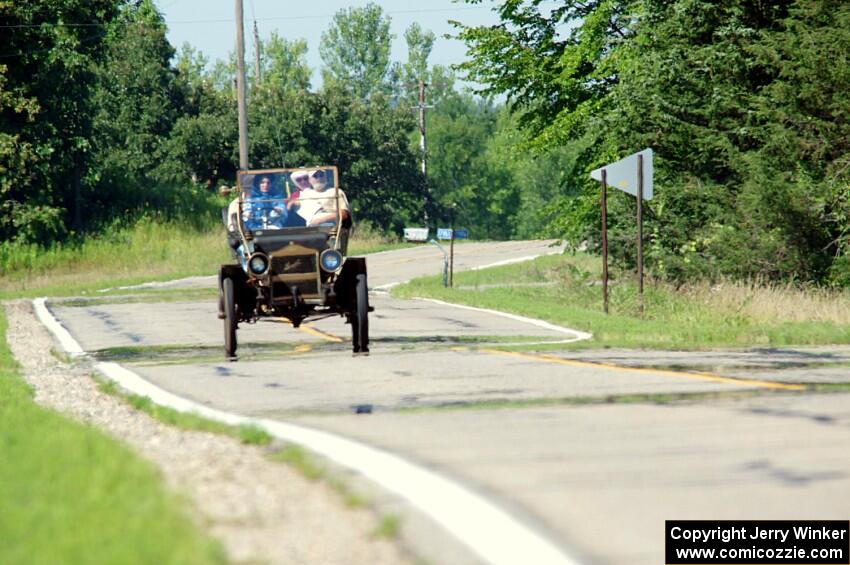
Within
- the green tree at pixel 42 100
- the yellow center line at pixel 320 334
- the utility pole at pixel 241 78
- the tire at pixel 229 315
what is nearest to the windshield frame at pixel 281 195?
the tire at pixel 229 315

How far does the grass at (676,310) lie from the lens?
64.7 ft

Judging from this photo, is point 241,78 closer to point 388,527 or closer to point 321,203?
point 321,203

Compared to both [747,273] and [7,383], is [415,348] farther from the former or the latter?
[747,273]

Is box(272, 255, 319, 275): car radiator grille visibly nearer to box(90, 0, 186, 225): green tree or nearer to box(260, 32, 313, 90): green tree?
box(90, 0, 186, 225): green tree

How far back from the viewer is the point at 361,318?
17266 millimetres

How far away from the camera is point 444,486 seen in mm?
7168

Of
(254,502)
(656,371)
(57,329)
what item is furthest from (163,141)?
(254,502)

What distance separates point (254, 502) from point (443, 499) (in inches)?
37.2

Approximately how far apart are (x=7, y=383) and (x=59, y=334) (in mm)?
9487

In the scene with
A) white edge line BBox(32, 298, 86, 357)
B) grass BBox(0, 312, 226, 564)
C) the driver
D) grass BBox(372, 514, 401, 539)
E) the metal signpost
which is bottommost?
white edge line BBox(32, 298, 86, 357)

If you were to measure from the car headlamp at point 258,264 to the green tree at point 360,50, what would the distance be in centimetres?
12525

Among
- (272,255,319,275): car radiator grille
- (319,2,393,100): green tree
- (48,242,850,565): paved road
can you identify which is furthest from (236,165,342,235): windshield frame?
(319,2,393,100): green tree

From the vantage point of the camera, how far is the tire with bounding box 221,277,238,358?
17.3 m

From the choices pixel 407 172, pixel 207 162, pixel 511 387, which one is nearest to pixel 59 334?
pixel 511 387
